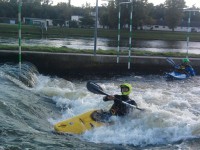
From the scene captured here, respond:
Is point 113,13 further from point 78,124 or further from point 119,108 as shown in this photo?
point 78,124

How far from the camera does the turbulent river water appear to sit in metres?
7.19

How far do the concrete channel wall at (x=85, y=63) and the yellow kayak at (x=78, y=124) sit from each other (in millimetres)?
8532

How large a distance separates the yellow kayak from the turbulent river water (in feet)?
0.48

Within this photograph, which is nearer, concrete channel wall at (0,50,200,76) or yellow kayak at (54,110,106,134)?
yellow kayak at (54,110,106,134)

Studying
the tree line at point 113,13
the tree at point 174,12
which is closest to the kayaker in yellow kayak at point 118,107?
the tree line at point 113,13

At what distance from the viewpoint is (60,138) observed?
24.3 feet

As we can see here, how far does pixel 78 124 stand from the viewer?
8.05 m

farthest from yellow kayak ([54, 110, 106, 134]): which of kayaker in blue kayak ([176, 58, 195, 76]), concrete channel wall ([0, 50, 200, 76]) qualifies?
kayaker in blue kayak ([176, 58, 195, 76])

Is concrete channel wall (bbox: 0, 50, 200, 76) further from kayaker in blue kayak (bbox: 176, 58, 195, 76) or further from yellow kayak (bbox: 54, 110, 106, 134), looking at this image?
yellow kayak (bbox: 54, 110, 106, 134)

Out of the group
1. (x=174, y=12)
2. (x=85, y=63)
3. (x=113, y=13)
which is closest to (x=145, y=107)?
(x=85, y=63)

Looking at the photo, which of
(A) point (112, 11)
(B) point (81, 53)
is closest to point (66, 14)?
(A) point (112, 11)

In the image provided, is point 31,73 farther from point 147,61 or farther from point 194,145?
point 194,145

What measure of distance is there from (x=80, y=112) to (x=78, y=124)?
226 centimetres

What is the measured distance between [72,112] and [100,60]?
23.5ft
